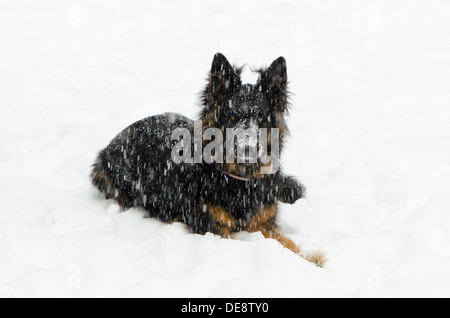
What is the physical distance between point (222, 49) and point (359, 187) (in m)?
6.25

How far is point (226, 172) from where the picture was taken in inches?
195

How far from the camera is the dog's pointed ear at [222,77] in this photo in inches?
185

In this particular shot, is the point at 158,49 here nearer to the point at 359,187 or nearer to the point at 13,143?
the point at 13,143

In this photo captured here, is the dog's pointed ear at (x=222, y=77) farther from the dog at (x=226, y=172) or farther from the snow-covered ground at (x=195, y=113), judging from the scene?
the snow-covered ground at (x=195, y=113)

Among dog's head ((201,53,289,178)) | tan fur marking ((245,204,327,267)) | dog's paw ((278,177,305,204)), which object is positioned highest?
dog's head ((201,53,289,178))

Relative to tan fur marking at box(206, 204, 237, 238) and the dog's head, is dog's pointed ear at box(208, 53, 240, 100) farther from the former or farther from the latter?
tan fur marking at box(206, 204, 237, 238)

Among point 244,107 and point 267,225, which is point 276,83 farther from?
point 267,225

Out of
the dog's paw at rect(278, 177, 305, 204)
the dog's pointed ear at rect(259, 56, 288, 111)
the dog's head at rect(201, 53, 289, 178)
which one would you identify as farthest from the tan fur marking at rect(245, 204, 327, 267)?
the dog's pointed ear at rect(259, 56, 288, 111)

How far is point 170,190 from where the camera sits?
538 cm

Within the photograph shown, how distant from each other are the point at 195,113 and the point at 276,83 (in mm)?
1988

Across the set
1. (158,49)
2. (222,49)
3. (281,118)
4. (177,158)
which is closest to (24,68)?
(158,49)

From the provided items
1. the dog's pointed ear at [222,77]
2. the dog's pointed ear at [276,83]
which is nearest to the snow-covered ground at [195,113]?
the dog's pointed ear at [276,83]

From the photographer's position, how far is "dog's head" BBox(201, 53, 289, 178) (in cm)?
471

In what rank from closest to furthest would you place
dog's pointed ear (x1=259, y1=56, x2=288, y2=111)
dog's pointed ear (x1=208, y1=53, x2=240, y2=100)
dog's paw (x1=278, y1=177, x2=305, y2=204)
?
dog's pointed ear (x1=208, y1=53, x2=240, y2=100) < dog's pointed ear (x1=259, y1=56, x2=288, y2=111) < dog's paw (x1=278, y1=177, x2=305, y2=204)
